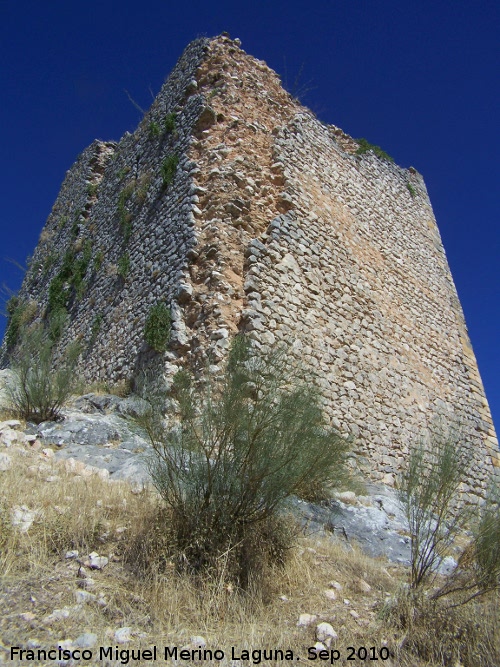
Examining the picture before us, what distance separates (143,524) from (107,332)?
4.54 metres

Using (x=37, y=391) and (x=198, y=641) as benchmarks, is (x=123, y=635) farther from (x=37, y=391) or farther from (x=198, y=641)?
(x=37, y=391)

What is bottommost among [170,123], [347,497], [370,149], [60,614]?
[60,614]

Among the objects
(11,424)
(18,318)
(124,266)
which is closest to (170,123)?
(124,266)

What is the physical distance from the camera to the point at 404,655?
2.53 meters

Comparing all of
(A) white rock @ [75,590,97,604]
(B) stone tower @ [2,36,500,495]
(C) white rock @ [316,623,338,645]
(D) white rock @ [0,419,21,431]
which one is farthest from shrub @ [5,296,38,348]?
(C) white rock @ [316,623,338,645]

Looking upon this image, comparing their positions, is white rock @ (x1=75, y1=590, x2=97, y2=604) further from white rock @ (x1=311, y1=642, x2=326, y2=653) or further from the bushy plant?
the bushy plant

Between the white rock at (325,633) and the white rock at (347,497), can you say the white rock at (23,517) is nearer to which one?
the white rock at (325,633)

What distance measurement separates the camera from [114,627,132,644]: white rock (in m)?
2.25

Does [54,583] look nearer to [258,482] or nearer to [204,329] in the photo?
[258,482]

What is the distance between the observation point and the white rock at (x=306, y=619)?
8.82ft

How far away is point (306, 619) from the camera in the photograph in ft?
8.94

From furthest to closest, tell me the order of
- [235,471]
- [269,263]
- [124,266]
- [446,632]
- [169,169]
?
1. [124,266]
2. [169,169]
3. [269,263]
4. [235,471]
5. [446,632]

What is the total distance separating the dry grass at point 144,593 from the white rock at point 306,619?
0.03m

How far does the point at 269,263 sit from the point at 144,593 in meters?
4.35
